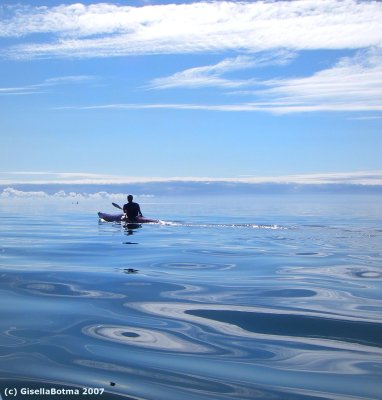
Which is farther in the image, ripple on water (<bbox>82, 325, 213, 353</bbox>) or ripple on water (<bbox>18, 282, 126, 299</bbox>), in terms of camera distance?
ripple on water (<bbox>18, 282, 126, 299</bbox>)

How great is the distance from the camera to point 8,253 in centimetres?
1522

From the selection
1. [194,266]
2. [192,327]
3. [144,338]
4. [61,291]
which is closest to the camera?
[144,338]

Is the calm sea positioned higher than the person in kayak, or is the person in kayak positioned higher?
the person in kayak

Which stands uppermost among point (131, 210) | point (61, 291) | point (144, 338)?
point (131, 210)

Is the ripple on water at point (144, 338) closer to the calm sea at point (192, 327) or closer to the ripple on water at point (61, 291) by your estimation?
the calm sea at point (192, 327)

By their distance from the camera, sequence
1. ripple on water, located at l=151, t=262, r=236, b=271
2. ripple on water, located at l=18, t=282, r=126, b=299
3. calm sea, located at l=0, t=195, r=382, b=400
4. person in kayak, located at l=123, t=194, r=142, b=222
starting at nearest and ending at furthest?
calm sea, located at l=0, t=195, r=382, b=400 → ripple on water, located at l=18, t=282, r=126, b=299 → ripple on water, located at l=151, t=262, r=236, b=271 → person in kayak, located at l=123, t=194, r=142, b=222

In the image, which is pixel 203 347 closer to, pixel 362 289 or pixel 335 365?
pixel 335 365

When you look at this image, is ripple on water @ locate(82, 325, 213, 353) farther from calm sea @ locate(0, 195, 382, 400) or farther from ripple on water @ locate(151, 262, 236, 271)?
ripple on water @ locate(151, 262, 236, 271)

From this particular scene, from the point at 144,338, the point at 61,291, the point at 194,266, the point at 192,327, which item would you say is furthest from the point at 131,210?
the point at 144,338

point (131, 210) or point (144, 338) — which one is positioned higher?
point (131, 210)

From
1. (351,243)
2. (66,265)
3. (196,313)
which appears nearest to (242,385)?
(196,313)

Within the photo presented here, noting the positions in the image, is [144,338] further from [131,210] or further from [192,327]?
[131,210]

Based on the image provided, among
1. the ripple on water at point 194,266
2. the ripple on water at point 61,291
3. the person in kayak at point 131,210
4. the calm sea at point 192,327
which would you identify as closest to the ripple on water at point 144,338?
the calm sea at point 192,327

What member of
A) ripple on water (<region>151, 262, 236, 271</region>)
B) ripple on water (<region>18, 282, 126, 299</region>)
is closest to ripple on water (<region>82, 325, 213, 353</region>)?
ripple on water (<region>18, 282, 126, 299</region>)
